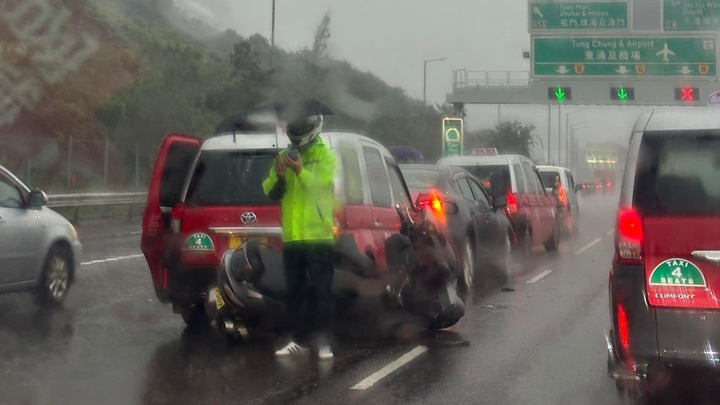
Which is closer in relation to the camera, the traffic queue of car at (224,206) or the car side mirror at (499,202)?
the traffic queue of car at (224,206)

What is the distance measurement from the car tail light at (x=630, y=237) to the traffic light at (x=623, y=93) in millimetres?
26961

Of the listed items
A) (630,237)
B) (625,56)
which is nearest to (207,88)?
(625,56)

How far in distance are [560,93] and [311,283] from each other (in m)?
25.9

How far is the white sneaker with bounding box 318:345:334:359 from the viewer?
7898mm

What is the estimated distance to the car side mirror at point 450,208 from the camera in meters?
11.6

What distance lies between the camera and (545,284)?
13312 mm

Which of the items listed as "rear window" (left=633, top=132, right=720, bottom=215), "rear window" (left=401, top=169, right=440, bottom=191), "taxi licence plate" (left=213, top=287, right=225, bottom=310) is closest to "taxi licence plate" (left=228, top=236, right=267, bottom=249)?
"taxi licence plate" (left=213, top=287, right=225, bottom=310)

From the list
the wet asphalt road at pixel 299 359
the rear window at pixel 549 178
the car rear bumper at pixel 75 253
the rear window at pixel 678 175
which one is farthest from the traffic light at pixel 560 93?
the rear window at pixel 678 175

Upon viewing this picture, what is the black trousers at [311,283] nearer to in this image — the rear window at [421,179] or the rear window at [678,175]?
the rear window at [678,175]

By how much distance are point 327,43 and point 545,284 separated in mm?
5515

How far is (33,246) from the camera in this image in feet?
33.9

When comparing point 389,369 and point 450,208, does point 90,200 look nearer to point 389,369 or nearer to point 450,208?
point 450,208

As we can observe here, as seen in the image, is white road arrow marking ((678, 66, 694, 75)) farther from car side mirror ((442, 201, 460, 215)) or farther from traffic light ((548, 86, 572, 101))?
car side mirror ((442, 201, 460, 215))

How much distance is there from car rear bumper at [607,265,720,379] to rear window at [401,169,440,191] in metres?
6.94
